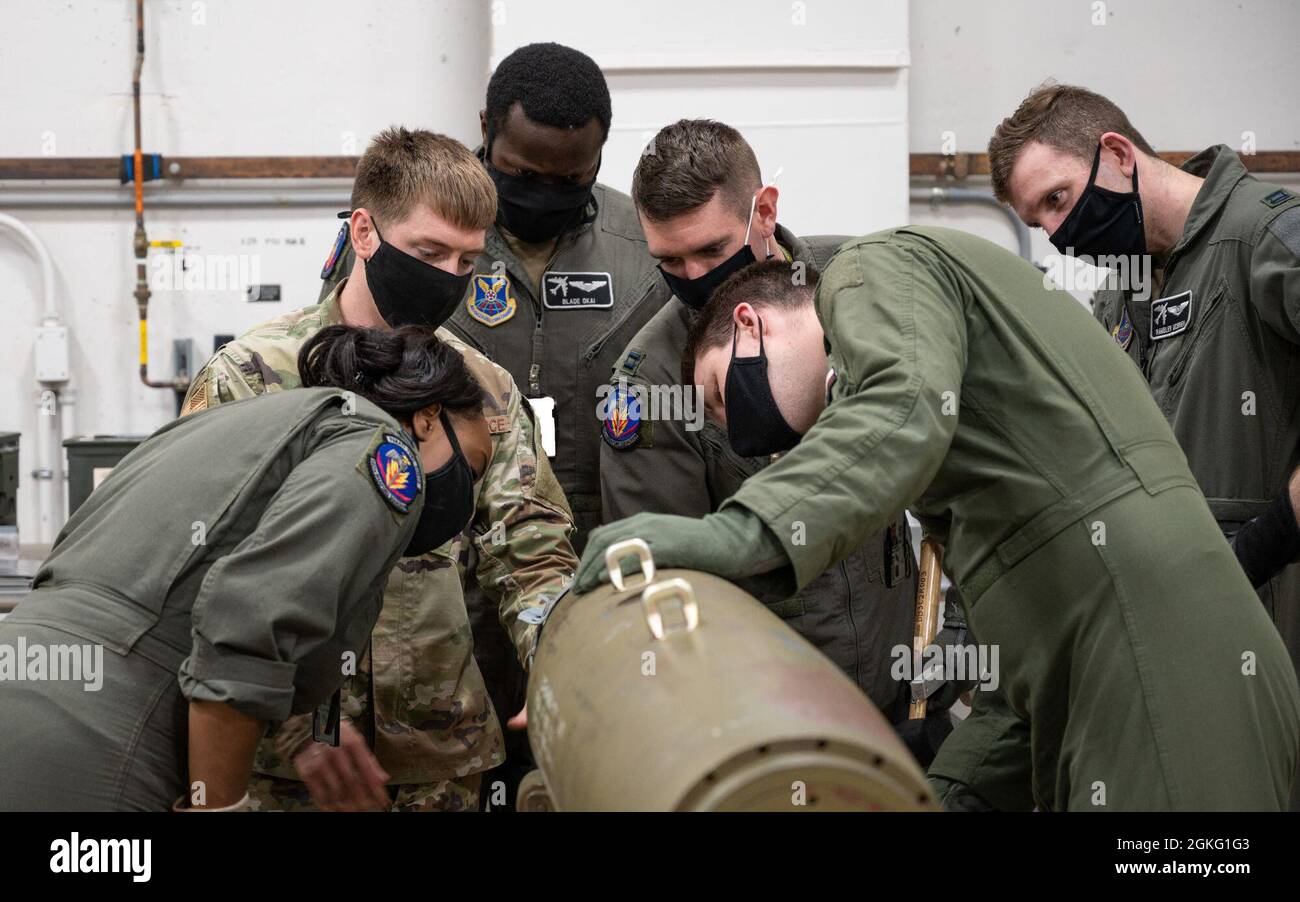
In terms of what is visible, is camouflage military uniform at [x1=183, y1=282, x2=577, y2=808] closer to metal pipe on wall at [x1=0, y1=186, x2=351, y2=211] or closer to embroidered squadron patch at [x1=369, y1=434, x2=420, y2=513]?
embroidered squadron patch at [x1=369, y1=434, x2=420, y2=513]

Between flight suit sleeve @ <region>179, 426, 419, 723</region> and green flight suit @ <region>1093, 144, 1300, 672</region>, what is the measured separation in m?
1.37

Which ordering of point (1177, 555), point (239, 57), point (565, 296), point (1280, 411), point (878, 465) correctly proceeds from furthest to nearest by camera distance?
point (239, 57)
point (565, 296)
point (1280, 411)
point (1177, 555)
point (878, 465)

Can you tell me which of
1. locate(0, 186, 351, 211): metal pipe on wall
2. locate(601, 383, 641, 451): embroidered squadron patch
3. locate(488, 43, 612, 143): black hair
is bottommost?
locate(601, 383, 641, 451): embroidered squadron patch

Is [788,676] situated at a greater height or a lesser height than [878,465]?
lesser

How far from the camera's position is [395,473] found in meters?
1.24

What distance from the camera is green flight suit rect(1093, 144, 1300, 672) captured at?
1.89 metres

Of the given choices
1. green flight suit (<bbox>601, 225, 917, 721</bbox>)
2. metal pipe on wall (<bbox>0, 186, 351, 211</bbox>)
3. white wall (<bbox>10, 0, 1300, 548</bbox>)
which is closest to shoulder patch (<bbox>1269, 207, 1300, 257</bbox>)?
green flight suit (<bbox>601, 225, 917, 721</bbox>)

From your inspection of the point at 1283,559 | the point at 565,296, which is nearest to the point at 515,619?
the point at 565,296

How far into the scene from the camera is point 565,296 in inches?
88.0

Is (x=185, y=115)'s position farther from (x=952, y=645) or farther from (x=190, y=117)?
(x=952, y=645)

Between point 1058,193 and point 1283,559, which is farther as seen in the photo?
point 1058,193

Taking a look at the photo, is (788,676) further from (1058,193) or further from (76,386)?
(76,386)

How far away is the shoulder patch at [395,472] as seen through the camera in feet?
3.99

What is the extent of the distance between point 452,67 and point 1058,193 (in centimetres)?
238
